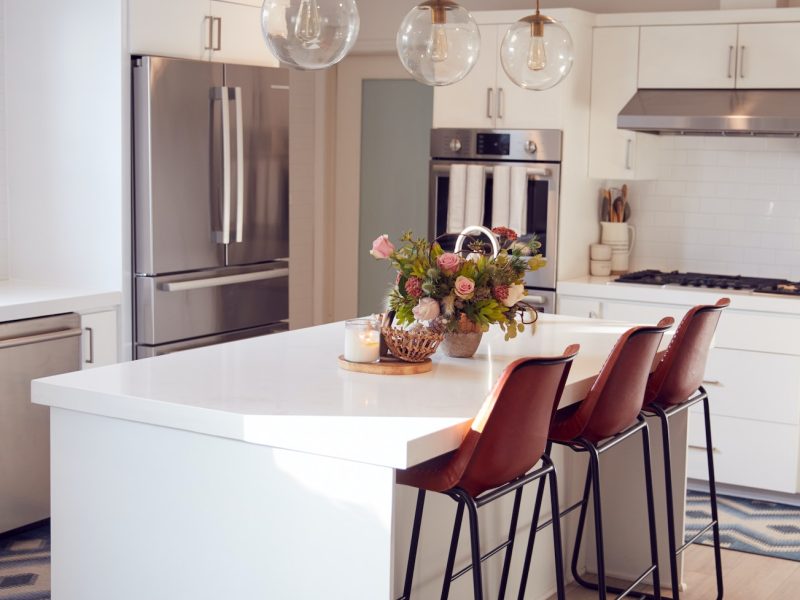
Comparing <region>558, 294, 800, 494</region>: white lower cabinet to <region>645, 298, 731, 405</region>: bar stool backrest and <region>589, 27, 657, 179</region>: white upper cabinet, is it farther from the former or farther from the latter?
<region>645, 298, 731, 405</region>: bar stool backrest

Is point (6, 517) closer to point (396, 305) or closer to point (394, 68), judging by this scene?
point (396, 305)

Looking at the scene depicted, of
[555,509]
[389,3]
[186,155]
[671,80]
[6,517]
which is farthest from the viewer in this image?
[389,3]

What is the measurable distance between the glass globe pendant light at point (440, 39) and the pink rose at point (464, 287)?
0.57 meters

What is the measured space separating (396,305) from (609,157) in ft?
8.94

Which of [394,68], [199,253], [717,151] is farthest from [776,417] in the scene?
[394,68]

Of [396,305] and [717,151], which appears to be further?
[717,151]

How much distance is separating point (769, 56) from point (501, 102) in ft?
4.18

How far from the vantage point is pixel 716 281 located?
5.32m

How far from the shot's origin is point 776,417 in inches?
193

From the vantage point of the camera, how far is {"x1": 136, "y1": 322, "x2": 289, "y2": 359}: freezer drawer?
4.62m

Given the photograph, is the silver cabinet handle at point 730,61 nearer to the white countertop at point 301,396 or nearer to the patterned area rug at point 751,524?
the patterned area rug at point 751,524

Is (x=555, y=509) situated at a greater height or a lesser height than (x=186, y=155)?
lesser

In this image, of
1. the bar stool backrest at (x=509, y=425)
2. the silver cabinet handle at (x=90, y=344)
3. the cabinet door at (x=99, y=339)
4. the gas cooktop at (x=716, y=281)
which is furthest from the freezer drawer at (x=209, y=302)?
the bar stool backrest at (x=509, y=425)

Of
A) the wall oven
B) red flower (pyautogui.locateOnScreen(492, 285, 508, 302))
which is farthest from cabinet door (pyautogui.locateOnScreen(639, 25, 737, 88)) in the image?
red flower (pyautogui.locateOnScreen(492, 285, 508, 302))
